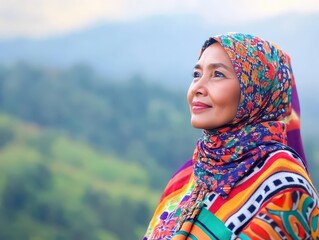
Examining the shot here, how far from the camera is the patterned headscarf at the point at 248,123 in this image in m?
2.33

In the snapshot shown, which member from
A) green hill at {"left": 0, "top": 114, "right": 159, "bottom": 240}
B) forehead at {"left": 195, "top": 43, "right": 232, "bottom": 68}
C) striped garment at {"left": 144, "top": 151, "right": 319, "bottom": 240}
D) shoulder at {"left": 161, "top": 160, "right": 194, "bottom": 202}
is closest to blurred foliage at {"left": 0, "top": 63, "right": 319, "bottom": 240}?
green hill at {"left": 0, "top": 114, "right": 159, "bottom": 240}

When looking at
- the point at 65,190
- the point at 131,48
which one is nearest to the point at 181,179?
the point at 65,190

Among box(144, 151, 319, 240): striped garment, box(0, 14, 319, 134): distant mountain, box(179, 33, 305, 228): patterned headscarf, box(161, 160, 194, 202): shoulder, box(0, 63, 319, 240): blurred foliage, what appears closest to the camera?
box(144, 151, 319, 240): striped garment

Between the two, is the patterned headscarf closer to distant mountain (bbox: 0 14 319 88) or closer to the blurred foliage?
distant mountain (bbox: 0 14 319 88)

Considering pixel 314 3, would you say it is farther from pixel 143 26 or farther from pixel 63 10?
pixel 63 10

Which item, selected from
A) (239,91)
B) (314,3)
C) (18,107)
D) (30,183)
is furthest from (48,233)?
(239,91)

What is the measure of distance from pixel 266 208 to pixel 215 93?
42cm

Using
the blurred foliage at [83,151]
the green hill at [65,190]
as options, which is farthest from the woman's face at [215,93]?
the green hill at [65,190]

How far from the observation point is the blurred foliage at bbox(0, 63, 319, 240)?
6.08 meters

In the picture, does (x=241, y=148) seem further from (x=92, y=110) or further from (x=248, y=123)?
(x=92, y=110)

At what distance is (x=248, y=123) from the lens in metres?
2.37

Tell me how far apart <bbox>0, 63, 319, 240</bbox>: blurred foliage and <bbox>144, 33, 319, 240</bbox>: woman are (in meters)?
3.49

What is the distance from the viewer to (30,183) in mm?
6129

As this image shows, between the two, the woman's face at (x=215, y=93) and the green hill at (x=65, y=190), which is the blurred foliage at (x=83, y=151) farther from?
the woman's face at (x=215, y=93)
